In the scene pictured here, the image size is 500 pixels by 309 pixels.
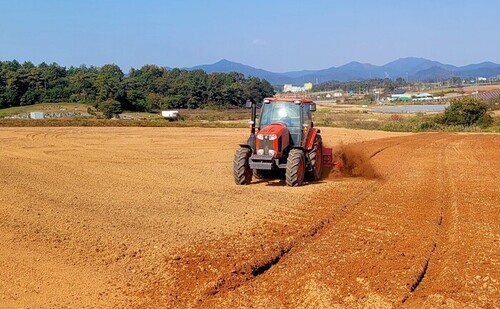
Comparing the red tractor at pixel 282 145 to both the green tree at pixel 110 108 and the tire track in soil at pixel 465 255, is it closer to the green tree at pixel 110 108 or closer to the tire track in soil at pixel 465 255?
the tire track in soil at pixel 465 255

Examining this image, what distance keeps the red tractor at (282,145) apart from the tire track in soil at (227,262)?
338cm

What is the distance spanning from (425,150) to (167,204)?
638 inches

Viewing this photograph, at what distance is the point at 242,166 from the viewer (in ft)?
43.8

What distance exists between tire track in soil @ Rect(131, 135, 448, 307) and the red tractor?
11.1 ft

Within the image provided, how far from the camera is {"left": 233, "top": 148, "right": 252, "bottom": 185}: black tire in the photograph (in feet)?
43.8

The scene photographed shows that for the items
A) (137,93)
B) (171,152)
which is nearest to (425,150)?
(171,152)

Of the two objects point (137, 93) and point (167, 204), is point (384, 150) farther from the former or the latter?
point (137, 93)

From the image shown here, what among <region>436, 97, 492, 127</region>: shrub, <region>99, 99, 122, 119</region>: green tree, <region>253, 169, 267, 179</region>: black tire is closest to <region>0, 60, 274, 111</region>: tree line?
<region>99, 99, 122, 119</region>: green tree

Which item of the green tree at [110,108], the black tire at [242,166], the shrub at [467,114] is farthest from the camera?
the green tree at [110,108]

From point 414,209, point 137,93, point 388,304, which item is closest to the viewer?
point 388,304

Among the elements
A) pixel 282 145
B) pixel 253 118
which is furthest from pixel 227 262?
pixel 253 118

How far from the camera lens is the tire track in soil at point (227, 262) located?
605 centimetres

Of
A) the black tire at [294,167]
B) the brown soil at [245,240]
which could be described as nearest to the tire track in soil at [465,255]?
the brown soil at [245,240]

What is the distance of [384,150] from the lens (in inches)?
945
